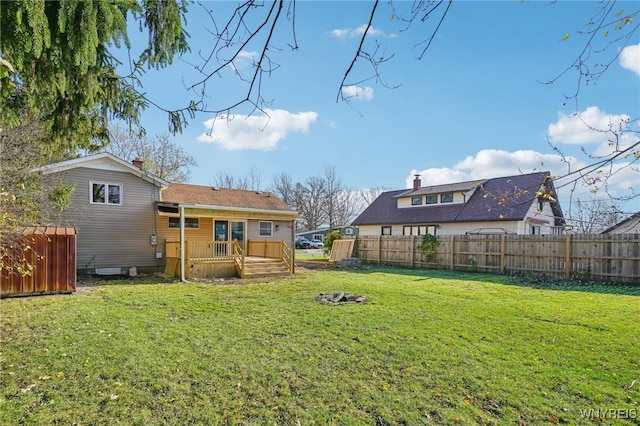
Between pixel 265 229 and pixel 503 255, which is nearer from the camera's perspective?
pixel 503 255

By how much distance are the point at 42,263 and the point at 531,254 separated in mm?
16400

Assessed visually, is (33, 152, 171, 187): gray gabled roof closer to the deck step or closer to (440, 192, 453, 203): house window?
the deck step

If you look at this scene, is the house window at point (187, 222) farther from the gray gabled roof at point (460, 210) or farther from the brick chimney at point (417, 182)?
the brick chimney at point (417, 182)

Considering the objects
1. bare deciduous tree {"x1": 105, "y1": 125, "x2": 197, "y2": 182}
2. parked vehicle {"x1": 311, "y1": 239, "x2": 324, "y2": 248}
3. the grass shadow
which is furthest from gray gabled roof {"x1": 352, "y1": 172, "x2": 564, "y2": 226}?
parked vehicle {"x1": 311, "y1": 239, "x2": 324, "y2": 248}

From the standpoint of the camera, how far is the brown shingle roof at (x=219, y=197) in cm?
1605

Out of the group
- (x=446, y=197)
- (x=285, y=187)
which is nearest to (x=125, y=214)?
(x=446, y=197)

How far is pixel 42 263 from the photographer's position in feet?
29.0

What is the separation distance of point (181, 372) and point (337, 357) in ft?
6.45

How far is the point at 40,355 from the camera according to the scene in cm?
452

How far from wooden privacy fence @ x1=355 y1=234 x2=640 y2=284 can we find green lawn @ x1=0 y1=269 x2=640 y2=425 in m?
5.03

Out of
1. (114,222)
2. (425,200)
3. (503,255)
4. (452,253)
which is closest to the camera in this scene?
(114,222)

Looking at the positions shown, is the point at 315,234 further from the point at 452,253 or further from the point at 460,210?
the point at 452,253

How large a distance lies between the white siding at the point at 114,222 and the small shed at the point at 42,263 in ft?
12.5

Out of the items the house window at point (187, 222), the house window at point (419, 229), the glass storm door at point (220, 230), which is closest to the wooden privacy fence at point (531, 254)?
the house window at point (419, 229)
